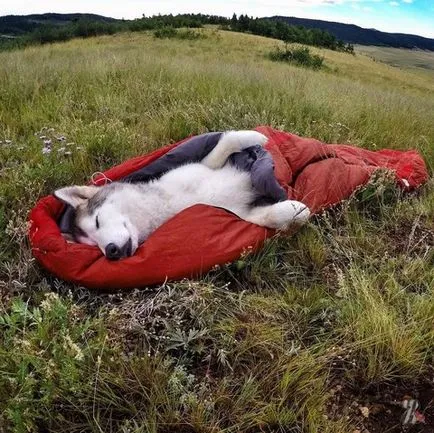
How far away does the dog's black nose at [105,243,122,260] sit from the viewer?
2.92 metres

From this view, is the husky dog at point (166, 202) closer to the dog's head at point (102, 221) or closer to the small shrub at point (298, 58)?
the dog's head at point (102, 221)

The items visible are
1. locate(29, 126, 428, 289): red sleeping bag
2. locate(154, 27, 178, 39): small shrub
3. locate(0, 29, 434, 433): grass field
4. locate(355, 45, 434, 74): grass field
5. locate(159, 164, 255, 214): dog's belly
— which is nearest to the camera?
locate(0, 29, 434, 433): grass field

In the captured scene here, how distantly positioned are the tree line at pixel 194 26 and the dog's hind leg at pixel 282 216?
47.3 meters

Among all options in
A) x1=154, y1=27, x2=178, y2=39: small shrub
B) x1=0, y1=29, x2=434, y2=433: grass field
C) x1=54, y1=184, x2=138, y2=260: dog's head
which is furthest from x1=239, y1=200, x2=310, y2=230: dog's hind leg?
x1=154, y1=27, x2=178, y2=39: small shrub

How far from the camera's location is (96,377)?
2.09 metres

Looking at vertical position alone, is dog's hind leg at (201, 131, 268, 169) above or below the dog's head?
above

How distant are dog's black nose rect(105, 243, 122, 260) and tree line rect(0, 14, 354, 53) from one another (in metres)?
47.6

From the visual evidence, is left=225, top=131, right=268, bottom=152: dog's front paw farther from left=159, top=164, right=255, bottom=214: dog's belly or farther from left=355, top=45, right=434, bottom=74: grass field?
left=355, top=45, right=434, bottom=74: grass field

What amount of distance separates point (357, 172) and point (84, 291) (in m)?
2.40

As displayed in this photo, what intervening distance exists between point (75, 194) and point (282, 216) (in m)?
1.46

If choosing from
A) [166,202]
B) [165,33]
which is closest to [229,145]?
[166,202]

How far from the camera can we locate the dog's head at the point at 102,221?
297cm

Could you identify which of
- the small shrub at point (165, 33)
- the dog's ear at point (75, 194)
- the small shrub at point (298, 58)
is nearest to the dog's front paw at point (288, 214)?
the dog's ear at point (75, 194)

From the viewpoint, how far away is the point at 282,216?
10.6 feet
